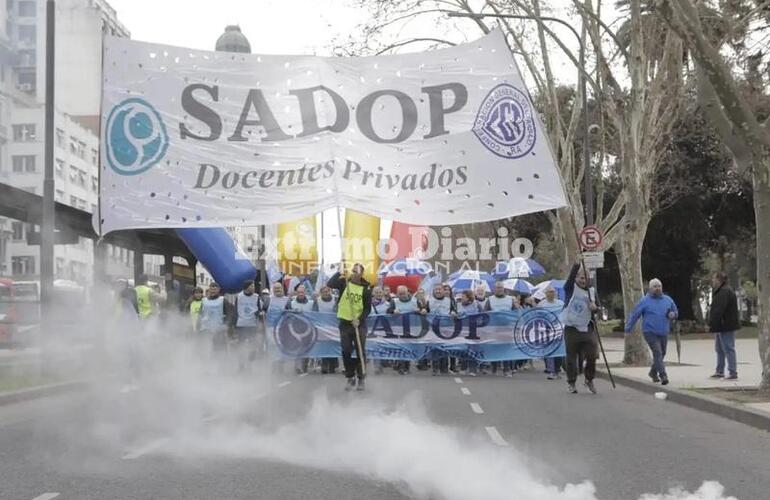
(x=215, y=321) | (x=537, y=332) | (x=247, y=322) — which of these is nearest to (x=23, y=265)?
(x=247, y=322)

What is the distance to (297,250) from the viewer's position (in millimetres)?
27266

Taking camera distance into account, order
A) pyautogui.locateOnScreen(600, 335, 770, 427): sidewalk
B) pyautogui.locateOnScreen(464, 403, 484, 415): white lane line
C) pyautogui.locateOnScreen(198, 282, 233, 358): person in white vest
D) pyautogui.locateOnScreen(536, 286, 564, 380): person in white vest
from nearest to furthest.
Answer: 1. pyautogui.locateOnScreen(464, 403, 484, 415): white lane line
2. pyautogui.locateOnScreen(600, 335, 770, 427): sidewalk
3. pyautogui.locateOnScreen(198, 282, 233, 358): person in white vest
4. pyautogui.locateOnScreen(536, 286, 564, 380): person in white vest

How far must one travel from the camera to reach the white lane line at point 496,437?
863cm

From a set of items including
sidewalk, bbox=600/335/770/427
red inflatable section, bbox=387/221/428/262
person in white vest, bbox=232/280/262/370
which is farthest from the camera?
red inflatable section, bbox=387/221/428/262

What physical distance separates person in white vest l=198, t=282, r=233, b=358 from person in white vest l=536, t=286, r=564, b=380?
6.69 meters

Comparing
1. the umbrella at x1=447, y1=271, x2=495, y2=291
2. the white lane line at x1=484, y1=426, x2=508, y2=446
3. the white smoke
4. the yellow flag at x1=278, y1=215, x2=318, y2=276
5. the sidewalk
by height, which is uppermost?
the yellow flag at x1=278, y1=215, x2=318, y2=276

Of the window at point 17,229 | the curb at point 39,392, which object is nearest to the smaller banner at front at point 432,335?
the window at point 17,229

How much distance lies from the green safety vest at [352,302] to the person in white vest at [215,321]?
3776 millimetres

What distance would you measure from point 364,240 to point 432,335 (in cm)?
605

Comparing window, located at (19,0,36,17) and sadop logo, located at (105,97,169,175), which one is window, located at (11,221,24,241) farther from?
sadop logo, located at (105,97,169,175)

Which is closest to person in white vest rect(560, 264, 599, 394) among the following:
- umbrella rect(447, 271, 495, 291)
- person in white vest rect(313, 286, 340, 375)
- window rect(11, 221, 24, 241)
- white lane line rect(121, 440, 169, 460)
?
person in white vest rect(313, 286, 340, 375)

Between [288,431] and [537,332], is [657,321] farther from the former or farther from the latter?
[288,431]

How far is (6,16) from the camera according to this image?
9867 millimetres

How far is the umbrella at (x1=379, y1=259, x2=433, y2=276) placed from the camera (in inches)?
1248
